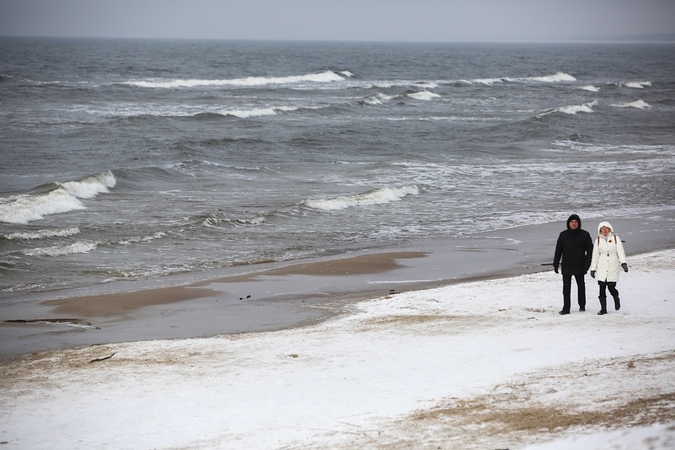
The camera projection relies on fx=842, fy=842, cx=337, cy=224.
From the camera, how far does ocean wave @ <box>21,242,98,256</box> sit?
57.3 feet

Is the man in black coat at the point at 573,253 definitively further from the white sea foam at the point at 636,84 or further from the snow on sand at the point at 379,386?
the white sea foam at the point at 636,84

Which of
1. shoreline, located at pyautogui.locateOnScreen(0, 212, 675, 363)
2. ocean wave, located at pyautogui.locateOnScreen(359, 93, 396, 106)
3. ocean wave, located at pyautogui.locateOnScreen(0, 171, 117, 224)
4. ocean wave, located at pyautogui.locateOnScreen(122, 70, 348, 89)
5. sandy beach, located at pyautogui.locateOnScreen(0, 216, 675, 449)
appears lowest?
shoreline, located at pyautogui.locateOnScreen(0, 212, 675, 363)

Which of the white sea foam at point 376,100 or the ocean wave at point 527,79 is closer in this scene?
the white sea foam at point 376,100

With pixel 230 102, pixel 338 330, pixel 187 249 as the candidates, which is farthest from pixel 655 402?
pixel 230 102

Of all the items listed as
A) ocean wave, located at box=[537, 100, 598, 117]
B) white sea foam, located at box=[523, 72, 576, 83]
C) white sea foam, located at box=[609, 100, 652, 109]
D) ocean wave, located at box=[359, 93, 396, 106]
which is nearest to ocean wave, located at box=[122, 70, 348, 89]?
ocean wave, located at box=[359, 93, 396, 106]

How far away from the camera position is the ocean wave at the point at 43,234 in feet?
61.6

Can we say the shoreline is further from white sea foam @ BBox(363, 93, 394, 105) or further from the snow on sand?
white sea foam @ BBox(363, 93, 394, 105)

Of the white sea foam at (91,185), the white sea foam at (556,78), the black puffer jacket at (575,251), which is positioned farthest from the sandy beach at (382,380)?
the white sea foam at (556,78)

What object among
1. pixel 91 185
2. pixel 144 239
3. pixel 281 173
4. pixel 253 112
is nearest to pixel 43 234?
pixel 144 239

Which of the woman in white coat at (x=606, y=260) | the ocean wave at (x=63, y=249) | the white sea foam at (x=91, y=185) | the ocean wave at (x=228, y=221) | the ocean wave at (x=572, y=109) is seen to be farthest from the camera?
the ocean wave at (x=572, y=109)

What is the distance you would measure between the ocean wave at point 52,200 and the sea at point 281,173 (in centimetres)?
7

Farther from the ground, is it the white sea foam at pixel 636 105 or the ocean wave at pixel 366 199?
the white sea foam at pixel 636 105

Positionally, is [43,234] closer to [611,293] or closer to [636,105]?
[611,293]

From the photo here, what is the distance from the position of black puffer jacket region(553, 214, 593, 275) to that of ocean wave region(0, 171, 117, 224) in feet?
47.2
